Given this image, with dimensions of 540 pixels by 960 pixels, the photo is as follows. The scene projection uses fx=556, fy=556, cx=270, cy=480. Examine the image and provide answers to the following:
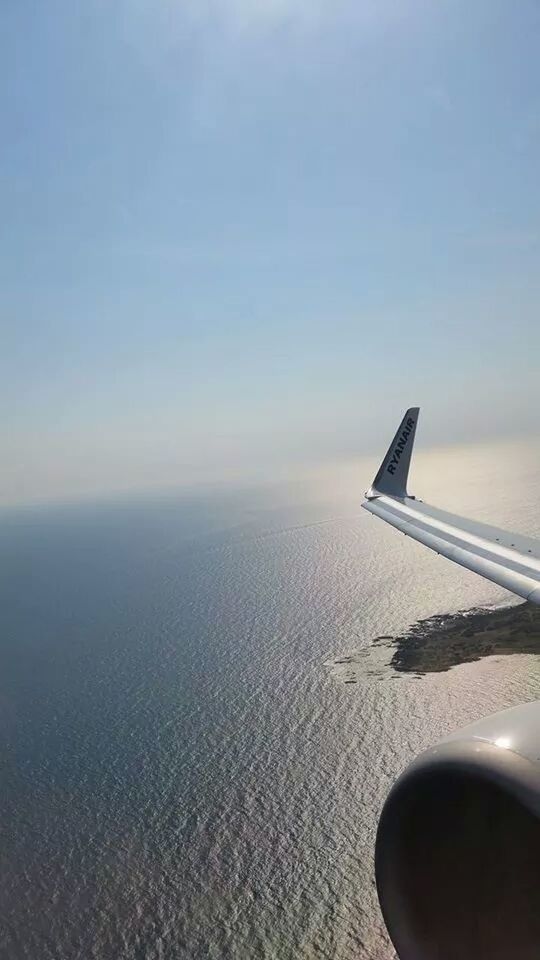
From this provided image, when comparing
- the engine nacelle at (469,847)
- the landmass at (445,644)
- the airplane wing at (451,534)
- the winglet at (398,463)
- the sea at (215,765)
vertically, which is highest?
the winglet at (398,463)

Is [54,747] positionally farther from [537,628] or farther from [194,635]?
[537,628]

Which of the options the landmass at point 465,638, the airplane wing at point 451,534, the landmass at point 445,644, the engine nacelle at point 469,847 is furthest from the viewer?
the landmass at point 465,638

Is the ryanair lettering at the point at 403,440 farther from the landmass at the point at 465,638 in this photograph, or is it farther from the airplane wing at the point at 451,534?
the landmass at the point at 465,638

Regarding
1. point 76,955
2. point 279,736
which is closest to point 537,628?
point 279,736

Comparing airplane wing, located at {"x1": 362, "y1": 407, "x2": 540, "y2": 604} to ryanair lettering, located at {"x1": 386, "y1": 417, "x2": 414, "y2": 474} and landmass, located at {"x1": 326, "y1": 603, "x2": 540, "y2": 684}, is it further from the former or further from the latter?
landmass, located at {"x1": 326, "y1": 603, "x2": 540, "y2": 684}

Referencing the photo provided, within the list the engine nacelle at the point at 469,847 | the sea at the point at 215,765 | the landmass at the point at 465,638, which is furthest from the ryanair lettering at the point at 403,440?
the landmass at the point at 465,638

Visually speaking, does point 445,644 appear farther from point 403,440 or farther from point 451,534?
point 451,534

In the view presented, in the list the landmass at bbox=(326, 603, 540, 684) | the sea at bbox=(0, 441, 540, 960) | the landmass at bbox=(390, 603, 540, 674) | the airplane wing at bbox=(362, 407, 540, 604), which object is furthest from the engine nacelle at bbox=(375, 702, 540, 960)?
the landmass at bbox=(390, 603, 540, 674)

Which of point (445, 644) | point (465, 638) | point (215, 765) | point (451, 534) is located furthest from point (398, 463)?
point (465, 638)
